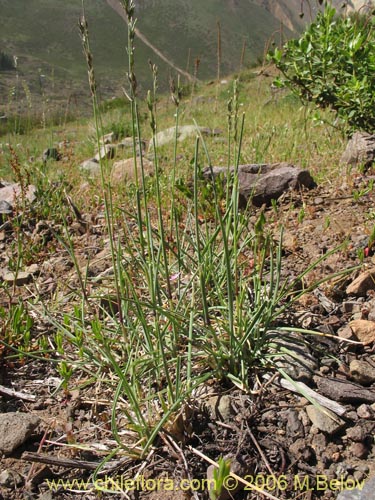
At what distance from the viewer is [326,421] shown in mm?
1282

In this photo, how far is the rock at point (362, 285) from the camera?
181 cm

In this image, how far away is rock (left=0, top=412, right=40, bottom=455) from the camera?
4.49ft

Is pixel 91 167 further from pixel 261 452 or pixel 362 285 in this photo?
pixel 261 452

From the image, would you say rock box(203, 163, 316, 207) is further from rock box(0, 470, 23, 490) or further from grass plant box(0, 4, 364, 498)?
rock box(0, 470, 23, 490)

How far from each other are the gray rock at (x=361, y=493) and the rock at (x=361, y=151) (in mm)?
2233

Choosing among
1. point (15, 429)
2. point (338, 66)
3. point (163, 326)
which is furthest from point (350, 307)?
point (338, 66)

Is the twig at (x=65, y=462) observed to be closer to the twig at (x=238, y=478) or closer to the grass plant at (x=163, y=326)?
the grass plant at (x=163, y=326)

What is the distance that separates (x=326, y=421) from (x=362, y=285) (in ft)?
2.38

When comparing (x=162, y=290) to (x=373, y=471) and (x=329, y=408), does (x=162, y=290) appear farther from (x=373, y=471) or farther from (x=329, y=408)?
(x=373, y=471)

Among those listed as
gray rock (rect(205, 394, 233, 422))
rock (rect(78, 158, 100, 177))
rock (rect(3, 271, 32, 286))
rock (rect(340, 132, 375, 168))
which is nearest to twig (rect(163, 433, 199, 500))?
gray rock (rect(205, 394, 233, 422))

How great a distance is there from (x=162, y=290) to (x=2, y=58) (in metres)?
45.8

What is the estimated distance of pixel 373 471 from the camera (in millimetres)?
1149

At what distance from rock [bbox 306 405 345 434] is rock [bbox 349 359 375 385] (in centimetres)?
19

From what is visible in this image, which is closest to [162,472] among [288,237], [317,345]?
[317,345]
